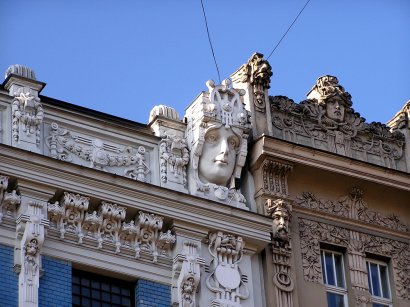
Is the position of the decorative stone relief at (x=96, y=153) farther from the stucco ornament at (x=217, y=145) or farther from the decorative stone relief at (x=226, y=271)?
the decorative stone relief at (x=226, y=271)

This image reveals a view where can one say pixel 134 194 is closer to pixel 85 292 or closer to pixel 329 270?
pixel 85 292

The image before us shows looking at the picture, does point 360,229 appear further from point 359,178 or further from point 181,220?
point 181,220

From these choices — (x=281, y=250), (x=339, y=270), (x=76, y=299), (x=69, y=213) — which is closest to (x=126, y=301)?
(x=76, y=299)

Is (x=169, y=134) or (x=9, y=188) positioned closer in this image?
(x=9, y=188)

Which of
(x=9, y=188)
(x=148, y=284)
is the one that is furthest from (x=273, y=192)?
(x=9, y=188)

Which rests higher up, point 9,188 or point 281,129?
point 281,129

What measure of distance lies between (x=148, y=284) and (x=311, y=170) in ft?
16.6

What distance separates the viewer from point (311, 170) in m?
33.1

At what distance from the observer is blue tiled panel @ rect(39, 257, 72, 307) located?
28594 mm

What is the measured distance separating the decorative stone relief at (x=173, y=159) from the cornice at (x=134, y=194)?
772 millimetres

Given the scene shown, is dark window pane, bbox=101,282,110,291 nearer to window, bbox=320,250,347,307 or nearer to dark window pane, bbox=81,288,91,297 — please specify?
dark window pane, bbox=81,288,91,297

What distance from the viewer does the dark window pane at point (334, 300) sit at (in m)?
31.9

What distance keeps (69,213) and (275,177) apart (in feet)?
16.6

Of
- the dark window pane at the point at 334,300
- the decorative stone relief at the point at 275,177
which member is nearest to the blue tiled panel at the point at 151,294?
the decorative stone relief at the point at 275,177
